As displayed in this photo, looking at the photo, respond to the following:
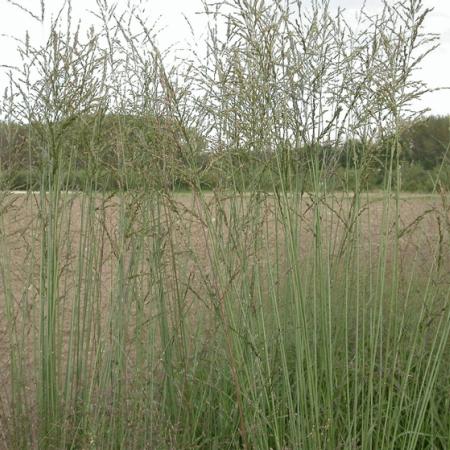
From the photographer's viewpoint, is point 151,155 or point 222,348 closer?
point 151,155

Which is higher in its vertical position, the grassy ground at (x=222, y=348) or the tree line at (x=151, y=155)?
the tree line at (x=151, y=155)

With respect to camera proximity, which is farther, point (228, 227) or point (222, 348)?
point (222, 348)

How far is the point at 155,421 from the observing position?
251 centimetres

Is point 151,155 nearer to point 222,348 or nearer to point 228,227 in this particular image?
point 228,227

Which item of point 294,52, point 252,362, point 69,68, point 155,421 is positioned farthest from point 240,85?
point 155,421

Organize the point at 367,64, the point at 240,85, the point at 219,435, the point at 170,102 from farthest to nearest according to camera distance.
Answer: the point at 219,435 < the point at 367,64 < the point at 240,85 < the point at 170,102

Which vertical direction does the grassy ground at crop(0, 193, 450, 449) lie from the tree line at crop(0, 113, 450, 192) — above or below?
below

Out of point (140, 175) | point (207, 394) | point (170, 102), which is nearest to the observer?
point (170, 102)

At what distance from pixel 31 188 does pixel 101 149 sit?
515 mm

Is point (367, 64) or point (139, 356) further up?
point (367, 64)

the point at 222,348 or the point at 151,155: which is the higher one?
the point at 151,155

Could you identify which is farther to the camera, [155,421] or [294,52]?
[155,421]

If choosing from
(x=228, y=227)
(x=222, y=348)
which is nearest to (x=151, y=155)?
(x=228, y=227)

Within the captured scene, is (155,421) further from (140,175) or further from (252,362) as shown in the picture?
(140,175)
